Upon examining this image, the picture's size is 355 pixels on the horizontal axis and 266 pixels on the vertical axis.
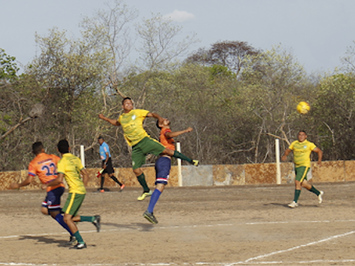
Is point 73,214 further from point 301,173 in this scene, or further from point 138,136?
point 301,173

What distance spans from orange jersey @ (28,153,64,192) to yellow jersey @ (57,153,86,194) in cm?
52

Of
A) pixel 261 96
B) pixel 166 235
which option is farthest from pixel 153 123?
pixel 166 235

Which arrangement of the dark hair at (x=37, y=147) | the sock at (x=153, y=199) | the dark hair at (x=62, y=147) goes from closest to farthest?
the dark hair at (x=62, y=147), the dark hair at (x=37, y=147), the sock at (x=153, y=199)

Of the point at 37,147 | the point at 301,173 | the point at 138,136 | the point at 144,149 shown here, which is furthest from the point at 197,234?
the point at 301,173

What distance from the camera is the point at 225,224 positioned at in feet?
37.2

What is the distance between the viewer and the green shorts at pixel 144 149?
1064 centimetres

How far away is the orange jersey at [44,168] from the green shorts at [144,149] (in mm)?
1947

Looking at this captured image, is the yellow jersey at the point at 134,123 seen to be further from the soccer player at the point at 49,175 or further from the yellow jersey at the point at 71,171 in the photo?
the yellow jersey at the point at 71,171

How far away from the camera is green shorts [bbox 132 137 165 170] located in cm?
1064

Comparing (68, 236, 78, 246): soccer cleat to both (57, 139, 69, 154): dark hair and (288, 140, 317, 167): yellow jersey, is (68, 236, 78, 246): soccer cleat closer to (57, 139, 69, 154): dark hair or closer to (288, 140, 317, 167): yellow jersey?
(57, 139, 69, 154): dark hair

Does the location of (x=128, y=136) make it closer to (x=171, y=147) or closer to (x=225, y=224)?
(x=171, y=147)

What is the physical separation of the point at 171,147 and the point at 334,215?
394 centimetres

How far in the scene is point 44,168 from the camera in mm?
9102

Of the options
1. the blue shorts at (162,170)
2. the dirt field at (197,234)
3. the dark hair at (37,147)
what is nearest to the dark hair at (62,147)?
the dark hair at (37,147)
